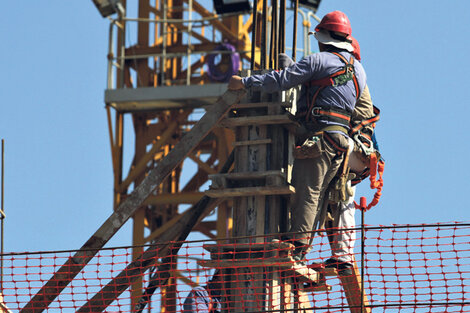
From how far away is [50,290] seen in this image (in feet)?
48.9

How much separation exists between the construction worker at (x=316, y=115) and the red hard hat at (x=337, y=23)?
0.11 feet

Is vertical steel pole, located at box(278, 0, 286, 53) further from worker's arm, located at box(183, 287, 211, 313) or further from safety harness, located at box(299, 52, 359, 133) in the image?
worker's arm, located at box(183, 287, 211, 313)

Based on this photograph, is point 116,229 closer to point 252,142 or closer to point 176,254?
point 176,254

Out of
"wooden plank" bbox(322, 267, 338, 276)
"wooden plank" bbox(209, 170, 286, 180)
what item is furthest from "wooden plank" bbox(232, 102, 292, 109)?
"wooden plank" bbox(322, 267, 338, 276)

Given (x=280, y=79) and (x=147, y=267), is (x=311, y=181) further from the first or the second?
(x=147, y=267)

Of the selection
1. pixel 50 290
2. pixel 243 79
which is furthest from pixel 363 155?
pixel 50 290

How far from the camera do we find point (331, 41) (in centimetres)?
1480

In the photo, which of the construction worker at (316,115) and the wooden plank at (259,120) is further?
the wooden plank at (259,120)

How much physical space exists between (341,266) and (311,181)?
3.20ft

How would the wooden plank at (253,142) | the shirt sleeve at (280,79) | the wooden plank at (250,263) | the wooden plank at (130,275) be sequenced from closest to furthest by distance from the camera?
the wooden plank at (250,263), the shirt sleeve at (280,79), the wooden plank at (253,142), the wooden plank at (130,275)

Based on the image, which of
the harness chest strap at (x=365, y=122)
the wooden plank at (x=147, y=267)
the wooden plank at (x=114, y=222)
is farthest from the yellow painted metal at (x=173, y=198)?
the wooden plank at (x=114, y=222)

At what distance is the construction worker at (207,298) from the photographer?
14.5 m

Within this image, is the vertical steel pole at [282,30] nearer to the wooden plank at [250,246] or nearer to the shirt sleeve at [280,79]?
the shirt sleeve at [280,79]

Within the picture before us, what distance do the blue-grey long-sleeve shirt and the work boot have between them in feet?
4.87
